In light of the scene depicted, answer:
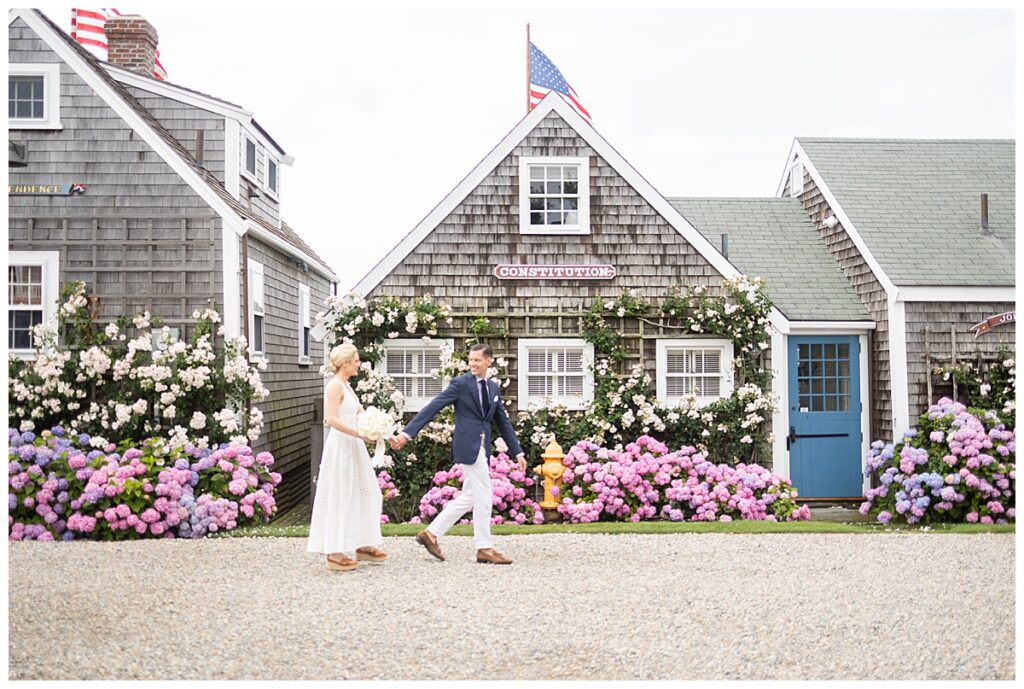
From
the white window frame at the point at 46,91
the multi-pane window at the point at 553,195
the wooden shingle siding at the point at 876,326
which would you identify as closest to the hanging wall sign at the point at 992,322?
the wooden shingle siding at the point at 876,326

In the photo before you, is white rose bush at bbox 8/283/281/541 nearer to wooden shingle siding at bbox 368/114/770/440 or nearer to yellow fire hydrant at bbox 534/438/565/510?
wooden shingle siding at bbox 368/114/770/440

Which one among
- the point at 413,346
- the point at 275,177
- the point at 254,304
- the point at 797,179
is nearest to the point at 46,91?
the point at 254,304

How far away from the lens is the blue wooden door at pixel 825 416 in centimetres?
1355

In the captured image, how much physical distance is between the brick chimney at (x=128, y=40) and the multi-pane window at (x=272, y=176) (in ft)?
7.22

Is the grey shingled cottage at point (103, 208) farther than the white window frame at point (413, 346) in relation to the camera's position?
No

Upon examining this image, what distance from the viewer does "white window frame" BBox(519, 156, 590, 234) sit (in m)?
13.1

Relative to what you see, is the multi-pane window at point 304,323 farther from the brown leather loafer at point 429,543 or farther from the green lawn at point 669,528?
the brown leather loafer at point 429,543

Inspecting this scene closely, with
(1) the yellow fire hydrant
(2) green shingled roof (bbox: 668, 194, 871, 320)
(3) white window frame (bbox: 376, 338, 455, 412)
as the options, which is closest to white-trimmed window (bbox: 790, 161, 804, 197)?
(2) green shingled roof (bbox: 668, 194, 871, 320)

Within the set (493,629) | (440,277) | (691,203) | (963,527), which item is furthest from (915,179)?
(493,629)

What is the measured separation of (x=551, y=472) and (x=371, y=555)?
12.1ft

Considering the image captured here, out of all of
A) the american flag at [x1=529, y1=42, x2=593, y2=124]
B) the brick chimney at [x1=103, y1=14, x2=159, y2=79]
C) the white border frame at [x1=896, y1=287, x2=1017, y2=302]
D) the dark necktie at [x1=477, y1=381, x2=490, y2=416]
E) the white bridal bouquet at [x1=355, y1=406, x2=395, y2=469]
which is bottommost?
the white bridal bouquet at [x1=355, y1=406, x2=395, y2=469]

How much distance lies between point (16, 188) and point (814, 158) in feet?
37.6

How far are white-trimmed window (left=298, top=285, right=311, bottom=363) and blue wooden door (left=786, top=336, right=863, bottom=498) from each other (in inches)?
306

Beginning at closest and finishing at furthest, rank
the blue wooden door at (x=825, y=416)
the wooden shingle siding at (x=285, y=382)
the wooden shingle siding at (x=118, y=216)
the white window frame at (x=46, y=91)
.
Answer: the white window frame at (x=46, y=91), the wooden shingle siding at (x=118, y=216), the blue wooden door at (x=825, y=416), the wooden shingle siding at (x=285, y=382)
